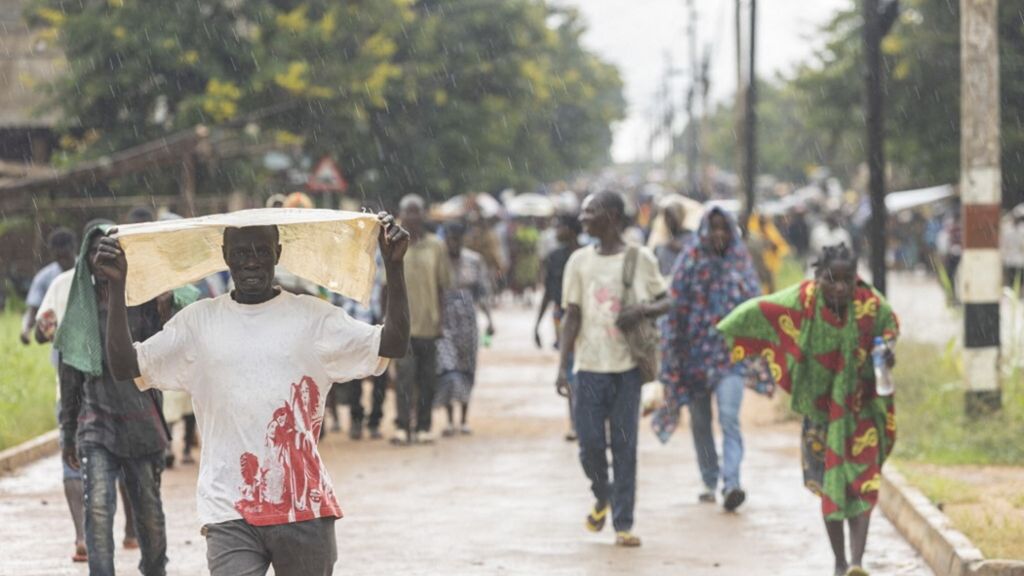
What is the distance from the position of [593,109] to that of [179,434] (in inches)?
2261

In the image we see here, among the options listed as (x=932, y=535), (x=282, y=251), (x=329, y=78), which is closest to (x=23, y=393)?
(x=932, y=535)

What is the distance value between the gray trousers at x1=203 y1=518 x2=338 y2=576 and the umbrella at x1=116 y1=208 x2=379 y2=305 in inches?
31.0

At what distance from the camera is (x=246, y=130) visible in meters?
32.5

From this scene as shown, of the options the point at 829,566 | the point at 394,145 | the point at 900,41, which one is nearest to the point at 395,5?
the point at 394,145

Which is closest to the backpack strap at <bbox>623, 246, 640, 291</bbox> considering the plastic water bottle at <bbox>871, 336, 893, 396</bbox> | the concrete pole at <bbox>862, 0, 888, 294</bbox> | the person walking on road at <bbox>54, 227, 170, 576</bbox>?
the plastic water bottle at <bbox>871, 336, 893, 396</bbox>

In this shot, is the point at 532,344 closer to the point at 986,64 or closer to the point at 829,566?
the point at 986,64

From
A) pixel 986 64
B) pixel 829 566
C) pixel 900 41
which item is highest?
pixel 900 41

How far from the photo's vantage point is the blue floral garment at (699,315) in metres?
11.1

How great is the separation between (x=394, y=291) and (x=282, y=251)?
0.57m

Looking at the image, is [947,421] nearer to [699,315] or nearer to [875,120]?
[875,120]

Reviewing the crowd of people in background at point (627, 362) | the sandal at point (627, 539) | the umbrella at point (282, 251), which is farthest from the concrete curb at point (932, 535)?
the umbrella at point (282, 251)

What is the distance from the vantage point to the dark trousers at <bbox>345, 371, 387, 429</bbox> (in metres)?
15.0

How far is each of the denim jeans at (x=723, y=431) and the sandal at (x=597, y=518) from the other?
1.25m

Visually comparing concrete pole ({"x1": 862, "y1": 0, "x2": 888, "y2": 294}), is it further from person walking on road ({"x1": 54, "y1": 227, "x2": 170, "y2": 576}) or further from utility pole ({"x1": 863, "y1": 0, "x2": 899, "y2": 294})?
person walking on road ({"x1": 54, "y1": 227, "x2": 170, "y2": 576})
